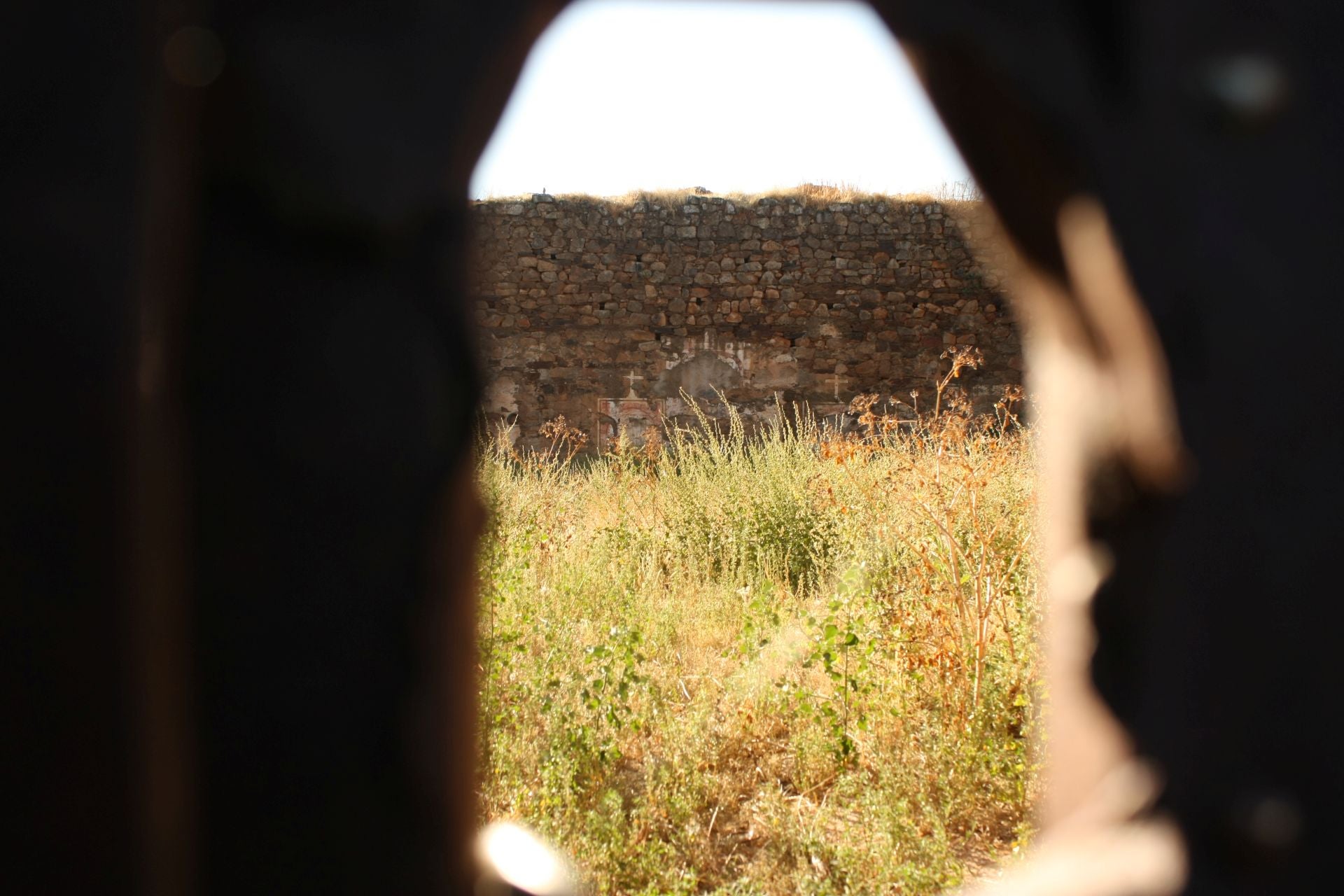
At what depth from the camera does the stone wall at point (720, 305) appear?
34.4 ft

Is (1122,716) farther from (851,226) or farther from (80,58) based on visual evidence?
(851,226)

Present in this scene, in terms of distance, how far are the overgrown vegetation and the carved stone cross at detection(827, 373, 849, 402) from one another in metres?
5.58

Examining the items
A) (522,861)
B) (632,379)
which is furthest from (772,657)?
(632,379)

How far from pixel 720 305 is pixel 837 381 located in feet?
5.60

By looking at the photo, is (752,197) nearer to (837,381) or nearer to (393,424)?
(837,381)

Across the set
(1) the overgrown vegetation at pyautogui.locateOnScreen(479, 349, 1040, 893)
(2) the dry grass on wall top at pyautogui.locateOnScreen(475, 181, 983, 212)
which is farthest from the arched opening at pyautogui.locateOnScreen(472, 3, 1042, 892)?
(2) the dry grass on wall top at pyautogui.locateOnScreen(475, 181, 983, 212)

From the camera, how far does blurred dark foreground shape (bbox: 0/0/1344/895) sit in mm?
509

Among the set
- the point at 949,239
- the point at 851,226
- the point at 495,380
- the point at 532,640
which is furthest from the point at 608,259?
the point at 532,640

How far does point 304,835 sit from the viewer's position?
535mm

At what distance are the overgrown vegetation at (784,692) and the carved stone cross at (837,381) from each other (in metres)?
5.58

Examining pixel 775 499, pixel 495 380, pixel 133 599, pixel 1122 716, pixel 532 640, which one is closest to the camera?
pixel 133 599

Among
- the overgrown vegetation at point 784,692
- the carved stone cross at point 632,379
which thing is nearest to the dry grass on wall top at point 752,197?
the carved stone cross at point 632,379

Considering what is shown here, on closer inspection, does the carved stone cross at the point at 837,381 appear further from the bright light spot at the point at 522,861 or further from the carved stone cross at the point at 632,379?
the bright light spot at the point at 522,861

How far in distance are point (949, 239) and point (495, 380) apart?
5.85 metres
